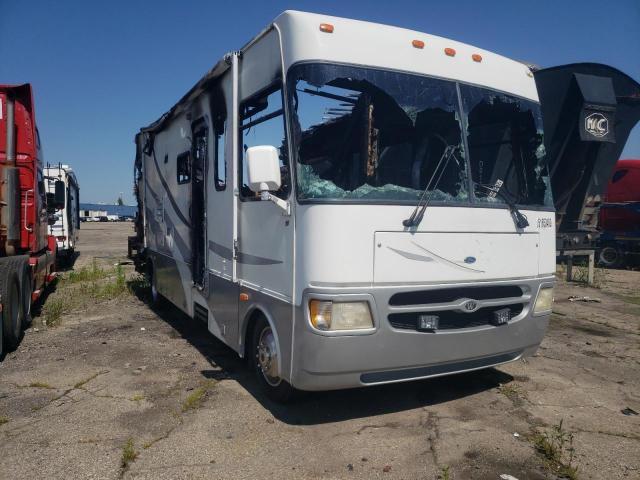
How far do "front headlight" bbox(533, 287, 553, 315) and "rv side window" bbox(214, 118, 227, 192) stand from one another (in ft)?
10.2

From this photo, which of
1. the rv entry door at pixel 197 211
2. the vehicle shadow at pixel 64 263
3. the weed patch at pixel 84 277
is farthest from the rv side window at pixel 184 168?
the vehicle shadow at pixel 64 263

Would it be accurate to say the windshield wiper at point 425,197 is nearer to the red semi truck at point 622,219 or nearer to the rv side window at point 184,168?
the rv side window at point 184,168

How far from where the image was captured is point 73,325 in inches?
302

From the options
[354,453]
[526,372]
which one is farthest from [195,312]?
[526,372]

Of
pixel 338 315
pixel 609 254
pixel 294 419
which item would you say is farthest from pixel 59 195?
pixel 609 254

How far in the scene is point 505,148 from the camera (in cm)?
462

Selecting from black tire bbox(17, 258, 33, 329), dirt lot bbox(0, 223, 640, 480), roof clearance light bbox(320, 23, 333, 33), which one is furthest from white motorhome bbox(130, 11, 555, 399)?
black tire bbox(17, 258, 33, 329)

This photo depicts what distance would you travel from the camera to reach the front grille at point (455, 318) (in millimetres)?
3850

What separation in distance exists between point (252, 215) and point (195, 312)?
7.46 feet

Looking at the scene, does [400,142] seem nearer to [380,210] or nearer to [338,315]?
[380,210]

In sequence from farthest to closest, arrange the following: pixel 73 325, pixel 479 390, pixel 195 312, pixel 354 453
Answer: pixel 73 325, pixel 195 312, pixel 479 390, pixel 354 453

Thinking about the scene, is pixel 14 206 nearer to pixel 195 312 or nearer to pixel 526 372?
pixel 195 312

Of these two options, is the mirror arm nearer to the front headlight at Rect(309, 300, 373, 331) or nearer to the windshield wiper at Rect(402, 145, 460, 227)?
the front headlight at Rect(309, 300, 373, 331)

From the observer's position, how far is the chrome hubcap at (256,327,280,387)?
422 centimetres
